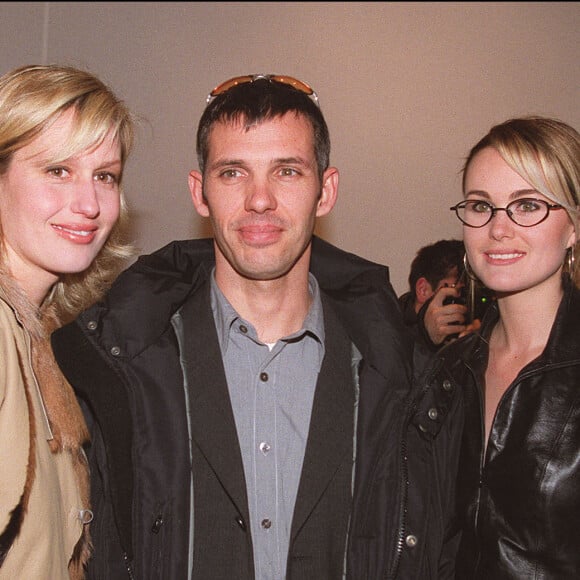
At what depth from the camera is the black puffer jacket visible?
2.10 meters

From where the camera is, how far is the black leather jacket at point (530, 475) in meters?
2.06

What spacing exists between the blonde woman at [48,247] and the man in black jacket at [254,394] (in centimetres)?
10

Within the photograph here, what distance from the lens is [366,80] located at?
4164 millimetres

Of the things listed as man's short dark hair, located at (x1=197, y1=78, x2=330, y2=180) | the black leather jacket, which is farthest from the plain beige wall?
the black leather jacket

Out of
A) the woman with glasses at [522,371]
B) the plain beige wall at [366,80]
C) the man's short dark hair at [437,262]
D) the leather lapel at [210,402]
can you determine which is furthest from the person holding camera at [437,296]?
the leather lapel at [210,402]

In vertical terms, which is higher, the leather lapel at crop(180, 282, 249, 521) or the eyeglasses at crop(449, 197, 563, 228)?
the eyeglasses at crop(449, 197, 563, 228)

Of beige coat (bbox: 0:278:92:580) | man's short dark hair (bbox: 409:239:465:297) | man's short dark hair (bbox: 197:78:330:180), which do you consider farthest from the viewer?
man's short dark hair (bbox: 409:239:465:297)

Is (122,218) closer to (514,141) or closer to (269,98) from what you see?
(269,98)

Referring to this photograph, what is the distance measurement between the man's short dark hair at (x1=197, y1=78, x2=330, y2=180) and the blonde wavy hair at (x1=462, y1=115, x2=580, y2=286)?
56 cm

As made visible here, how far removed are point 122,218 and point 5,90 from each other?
2.08ft

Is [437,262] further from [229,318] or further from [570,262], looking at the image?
[229,318]

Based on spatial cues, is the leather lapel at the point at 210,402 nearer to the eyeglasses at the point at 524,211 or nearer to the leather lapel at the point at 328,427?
the leather lapel at the point at 328,427

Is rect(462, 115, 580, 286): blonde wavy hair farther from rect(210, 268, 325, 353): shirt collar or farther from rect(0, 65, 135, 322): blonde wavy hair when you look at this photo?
rect(0, 65, 135, 322): blonde wavy hair

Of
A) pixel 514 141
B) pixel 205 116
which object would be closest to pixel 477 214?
pixel 514 141
